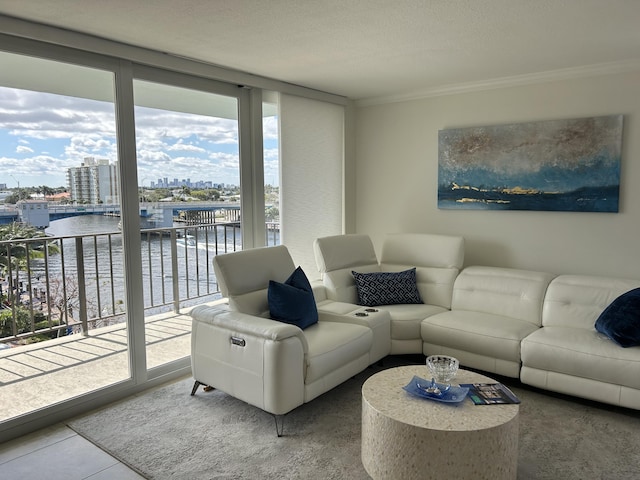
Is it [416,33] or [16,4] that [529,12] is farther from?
[16,4]

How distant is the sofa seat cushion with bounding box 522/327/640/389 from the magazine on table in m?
0.88

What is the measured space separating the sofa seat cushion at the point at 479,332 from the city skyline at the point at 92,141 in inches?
→ 83.8

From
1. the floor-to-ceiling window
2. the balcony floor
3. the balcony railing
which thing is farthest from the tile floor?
the balcony railing

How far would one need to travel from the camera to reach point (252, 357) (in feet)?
9.31

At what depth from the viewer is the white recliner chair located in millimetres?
2752

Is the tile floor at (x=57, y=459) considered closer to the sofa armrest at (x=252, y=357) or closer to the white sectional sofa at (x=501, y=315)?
the sofa armrest at (x=252, y=357)

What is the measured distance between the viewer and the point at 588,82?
12.5 ft

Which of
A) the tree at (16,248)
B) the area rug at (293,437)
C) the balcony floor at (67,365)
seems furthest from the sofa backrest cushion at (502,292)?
the tree at (16,248)

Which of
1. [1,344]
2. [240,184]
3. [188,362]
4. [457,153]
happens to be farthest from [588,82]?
[1,344]

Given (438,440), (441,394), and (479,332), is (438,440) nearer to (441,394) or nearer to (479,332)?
(441,394)

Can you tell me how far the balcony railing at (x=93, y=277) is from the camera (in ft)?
10.8

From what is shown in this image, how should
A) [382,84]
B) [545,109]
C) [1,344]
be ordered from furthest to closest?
[382,84], [545,109], [1,344]

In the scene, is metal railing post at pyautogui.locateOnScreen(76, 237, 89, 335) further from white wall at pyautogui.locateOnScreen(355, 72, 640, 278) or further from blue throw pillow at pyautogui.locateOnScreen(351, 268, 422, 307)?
white wall at pyautogui.locateOnScreen(355, 72, 640, 278)

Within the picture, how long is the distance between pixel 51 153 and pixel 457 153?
344 centimetres
